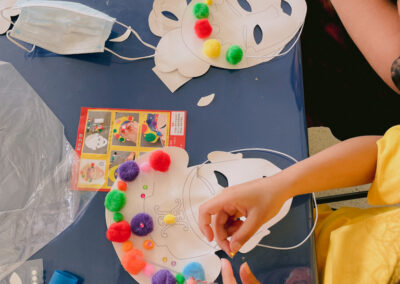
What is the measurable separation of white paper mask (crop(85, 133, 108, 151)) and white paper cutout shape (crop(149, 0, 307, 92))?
18 cm

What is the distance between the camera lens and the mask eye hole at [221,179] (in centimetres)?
61

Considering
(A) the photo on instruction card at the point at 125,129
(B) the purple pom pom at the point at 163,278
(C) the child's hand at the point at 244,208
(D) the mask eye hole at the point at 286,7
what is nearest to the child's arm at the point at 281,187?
(C) the child's hand at the point at 244,208

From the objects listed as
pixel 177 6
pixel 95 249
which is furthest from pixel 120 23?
pixel 95 249

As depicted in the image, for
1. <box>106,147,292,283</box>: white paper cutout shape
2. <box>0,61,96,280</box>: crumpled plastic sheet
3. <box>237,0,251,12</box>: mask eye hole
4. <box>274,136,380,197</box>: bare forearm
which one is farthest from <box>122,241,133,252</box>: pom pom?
<box>237,0,251,12</box>: mask eye hole

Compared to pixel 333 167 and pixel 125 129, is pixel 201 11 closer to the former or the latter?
pixel 125 129

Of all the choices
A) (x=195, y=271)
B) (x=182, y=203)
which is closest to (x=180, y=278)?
(x=195, y=271)

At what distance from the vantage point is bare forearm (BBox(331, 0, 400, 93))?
23.4 inches

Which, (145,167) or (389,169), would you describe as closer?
(389,169)

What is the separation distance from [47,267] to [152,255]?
196 mm

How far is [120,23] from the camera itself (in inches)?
27.9

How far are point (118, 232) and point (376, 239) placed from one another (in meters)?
0.45

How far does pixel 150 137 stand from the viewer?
25.0 inches

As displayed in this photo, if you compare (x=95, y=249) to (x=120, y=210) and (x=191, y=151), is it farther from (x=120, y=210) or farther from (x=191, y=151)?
(x=191, y=151)

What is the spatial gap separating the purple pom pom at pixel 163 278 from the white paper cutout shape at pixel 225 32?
0.37 m
